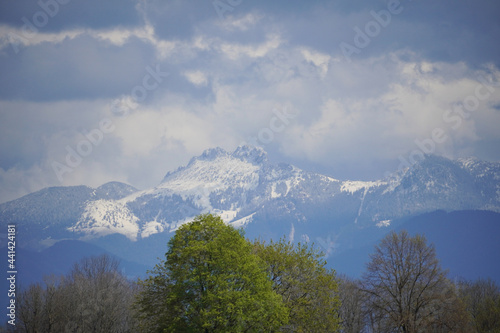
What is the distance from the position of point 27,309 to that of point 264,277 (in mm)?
59796

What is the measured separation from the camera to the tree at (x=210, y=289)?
5550cm

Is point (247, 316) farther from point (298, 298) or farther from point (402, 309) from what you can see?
point (402, 309)

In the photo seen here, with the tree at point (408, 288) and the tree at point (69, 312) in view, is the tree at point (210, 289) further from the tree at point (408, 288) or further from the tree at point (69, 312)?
the tree at point (69, 312)

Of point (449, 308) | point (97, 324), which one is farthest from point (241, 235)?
point (97, 324)

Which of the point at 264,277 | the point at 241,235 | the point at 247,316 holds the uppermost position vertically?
the point at 241,235

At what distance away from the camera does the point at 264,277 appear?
196 ft

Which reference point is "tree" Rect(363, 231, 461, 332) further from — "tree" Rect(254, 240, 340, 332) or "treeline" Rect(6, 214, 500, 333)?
"tree" Rect(254, 240, 340, 332)

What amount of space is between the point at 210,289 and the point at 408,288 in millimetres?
28133

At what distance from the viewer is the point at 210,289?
57188mm

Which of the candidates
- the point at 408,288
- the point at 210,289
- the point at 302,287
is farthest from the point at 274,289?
the point at 408,288

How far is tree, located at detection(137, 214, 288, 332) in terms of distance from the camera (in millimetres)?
55500

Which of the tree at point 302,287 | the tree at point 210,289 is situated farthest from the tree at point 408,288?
the tree at point 210,289

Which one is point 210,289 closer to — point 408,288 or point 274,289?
point 274,289

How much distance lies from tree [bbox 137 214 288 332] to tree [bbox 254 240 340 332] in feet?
10.6
